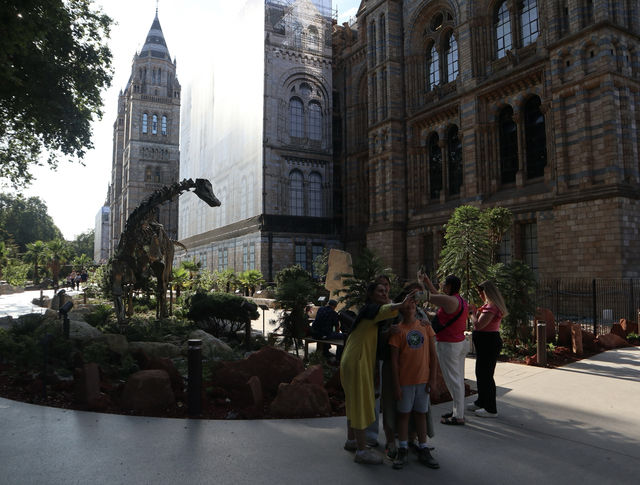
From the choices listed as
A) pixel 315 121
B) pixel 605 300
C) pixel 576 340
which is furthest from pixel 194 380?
pixel 315 121

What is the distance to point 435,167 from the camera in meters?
23.7

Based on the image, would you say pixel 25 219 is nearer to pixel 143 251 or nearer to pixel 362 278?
pixel 143 251

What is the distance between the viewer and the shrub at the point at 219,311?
10719 millimetres

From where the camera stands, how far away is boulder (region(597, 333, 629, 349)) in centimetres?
970

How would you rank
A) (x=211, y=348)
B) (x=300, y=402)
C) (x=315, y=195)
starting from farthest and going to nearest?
(x=315, y=195) → (x=211, y=348) → (x=300, y=402)

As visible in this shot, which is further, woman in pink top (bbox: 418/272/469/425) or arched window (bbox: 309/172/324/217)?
arched window (bbox: 309/172/324/217)

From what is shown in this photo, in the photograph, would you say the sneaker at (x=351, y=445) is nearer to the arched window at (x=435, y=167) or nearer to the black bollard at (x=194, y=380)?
the black bollard at (x=194, y=380)

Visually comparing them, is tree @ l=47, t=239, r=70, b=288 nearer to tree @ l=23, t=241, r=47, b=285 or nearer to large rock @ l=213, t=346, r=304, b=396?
tree @ l=23, t=241, r=47, b=285

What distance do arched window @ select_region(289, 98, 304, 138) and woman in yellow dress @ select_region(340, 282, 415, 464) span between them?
2839cm

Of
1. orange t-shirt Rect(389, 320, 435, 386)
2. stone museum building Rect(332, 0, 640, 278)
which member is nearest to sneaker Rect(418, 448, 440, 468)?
orange t-shirt Rect(389, 320, 435, 386)

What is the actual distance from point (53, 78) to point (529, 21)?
1891 centimetres

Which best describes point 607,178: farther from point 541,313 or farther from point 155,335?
point 155,335

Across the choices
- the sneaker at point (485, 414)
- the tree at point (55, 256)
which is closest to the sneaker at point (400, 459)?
the sneaker at point (485, 414)

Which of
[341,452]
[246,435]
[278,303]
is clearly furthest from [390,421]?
[278,303]
